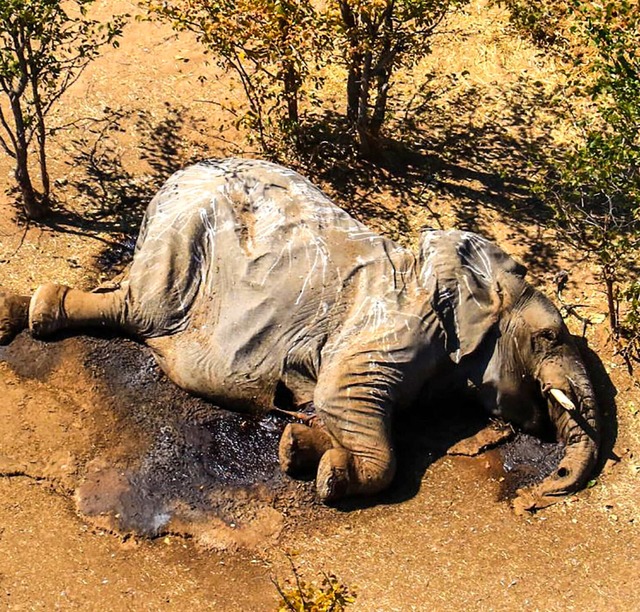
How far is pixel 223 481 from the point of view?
370 inches

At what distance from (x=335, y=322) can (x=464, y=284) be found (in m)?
1.34

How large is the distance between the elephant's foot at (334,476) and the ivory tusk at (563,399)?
210 cm

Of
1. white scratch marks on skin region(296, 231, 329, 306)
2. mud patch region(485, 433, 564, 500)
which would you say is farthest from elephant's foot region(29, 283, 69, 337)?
mud patch region(485, 433, 564, 500)

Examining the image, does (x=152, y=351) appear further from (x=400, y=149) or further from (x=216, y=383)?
(x=400, y=149)

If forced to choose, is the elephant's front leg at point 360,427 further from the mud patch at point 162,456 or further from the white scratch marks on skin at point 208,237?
the white scratch marks on skin at point 208,237

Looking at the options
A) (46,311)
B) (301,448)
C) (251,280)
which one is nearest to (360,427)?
(301,448)

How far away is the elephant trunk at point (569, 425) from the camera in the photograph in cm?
937

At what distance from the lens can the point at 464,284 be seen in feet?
32.1

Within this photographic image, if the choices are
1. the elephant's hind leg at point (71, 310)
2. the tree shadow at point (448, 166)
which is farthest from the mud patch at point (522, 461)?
the elephant's hind leg at point (71, 310)

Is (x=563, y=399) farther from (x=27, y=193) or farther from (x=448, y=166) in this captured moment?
(x=27, y=193)

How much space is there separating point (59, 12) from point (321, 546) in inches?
256

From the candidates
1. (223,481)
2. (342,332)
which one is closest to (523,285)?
(342,332)

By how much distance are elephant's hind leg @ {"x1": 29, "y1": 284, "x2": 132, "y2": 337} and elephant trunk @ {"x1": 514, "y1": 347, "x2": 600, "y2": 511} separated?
441 centimetres

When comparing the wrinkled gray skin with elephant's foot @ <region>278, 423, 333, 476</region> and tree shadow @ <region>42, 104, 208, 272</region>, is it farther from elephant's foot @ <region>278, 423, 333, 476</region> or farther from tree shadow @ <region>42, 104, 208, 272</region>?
tree shadow @ <region>42, 104, 208, 272</region>
